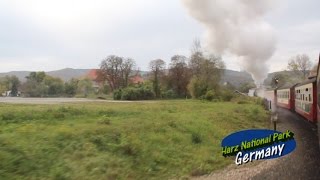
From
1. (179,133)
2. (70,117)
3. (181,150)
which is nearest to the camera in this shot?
(181,150)

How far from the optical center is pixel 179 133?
21688mm

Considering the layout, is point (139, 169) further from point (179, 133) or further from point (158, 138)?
point (179, 133)

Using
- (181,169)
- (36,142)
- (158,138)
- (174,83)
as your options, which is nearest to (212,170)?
(181,169)

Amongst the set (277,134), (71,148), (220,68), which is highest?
(220,68)

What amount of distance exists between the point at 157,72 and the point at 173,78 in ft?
22.6

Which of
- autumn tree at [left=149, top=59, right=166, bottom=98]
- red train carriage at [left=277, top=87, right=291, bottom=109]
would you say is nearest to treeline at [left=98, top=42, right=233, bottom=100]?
autumn tree at [left=149, top=59, right=166, bottom=98]

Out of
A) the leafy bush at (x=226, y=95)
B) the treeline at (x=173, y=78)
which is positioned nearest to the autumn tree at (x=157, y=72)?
the treeline at (x=173, y=78)

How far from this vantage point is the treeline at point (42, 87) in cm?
9456

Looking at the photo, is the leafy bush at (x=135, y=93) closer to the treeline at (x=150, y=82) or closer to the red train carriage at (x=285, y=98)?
the treeline at (x=150, y=82)

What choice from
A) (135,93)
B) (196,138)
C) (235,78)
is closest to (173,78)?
(135,93)

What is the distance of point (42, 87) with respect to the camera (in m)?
95.4

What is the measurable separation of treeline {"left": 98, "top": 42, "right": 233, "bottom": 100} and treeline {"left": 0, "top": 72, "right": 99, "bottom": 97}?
22.7 ft

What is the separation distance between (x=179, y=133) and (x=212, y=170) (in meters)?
6.14

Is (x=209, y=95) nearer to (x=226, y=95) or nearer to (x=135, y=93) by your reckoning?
(x=226, y=95)
